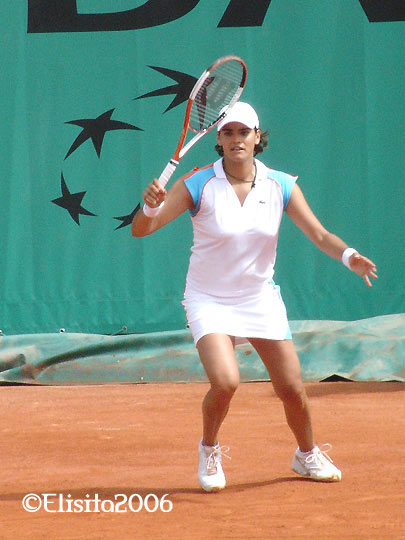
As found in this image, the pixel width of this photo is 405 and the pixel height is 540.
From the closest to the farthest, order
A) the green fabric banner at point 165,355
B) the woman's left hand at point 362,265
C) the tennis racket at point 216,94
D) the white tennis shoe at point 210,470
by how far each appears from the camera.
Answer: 1. the woman's left hand at point 362,265
2. the white tennis shoe at point 210,470
3. the tennis racket at point 216,94
4. the green fabric banner at point 165,355

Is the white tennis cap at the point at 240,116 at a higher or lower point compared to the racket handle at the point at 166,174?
A: higher

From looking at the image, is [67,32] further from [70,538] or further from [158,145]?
[70,538]

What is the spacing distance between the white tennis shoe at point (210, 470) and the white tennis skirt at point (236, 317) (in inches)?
17.9

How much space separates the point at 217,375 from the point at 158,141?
4191 mm

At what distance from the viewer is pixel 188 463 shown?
4.70 metres

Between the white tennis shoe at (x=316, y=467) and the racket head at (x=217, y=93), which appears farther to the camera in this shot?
the racket head at (x=217, y=93)

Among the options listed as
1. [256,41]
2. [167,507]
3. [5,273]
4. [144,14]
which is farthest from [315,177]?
[167,507]

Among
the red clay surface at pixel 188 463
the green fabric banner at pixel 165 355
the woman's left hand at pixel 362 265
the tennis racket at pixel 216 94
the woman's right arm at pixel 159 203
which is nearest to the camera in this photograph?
the red clay surface at pixel 188 463

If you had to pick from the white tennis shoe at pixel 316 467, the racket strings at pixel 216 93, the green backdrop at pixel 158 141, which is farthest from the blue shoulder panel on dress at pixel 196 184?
the green backdrop at pixel 158 141

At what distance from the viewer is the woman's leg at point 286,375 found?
160 inches

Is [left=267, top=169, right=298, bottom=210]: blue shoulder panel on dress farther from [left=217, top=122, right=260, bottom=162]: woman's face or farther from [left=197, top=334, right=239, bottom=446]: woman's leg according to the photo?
[left=197, top=334, right=239, bottom=446]: woman's leg

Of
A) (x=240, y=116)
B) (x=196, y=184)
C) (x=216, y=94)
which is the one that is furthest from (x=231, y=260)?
(x=216, y=94)

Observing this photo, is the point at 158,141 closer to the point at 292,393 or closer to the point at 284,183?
the point at 284,183

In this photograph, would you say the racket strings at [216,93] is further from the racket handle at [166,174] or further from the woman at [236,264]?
the racket handle at [166,174]
